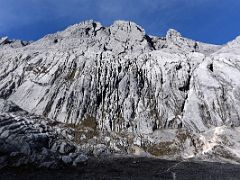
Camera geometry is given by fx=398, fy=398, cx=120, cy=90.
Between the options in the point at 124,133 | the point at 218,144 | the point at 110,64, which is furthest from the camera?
the point at 110,64

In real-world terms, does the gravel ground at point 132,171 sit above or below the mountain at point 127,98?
below

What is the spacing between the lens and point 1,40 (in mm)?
156500

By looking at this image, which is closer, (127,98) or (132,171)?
(132,171)

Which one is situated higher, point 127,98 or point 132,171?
point 127,98

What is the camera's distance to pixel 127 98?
11519cm

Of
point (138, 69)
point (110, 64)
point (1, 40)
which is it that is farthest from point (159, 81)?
point (1, 40)

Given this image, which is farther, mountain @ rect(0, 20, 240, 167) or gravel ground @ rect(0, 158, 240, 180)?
mountain @ rect(0, 20, 240, 167)

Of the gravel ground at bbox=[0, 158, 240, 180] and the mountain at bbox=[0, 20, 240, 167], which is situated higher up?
the mountain at bbox=[0, 20, 240, 167]

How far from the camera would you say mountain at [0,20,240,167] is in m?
96.2

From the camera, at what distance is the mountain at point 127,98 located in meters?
96.2

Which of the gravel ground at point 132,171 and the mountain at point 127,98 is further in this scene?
the mountain at point 127,98

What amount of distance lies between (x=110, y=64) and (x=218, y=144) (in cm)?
4515

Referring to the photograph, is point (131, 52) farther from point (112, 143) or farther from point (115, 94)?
point (112, 143)

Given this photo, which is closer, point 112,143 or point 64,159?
point 64,159
